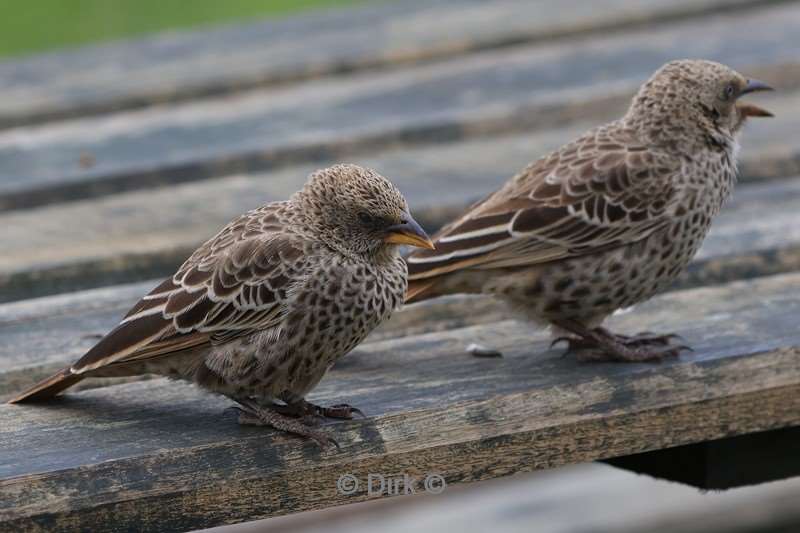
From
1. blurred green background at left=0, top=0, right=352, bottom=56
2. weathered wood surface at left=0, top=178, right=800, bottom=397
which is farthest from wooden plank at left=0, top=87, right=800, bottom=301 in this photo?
blurred green background at left=0, top=0, right=352, bottom=56

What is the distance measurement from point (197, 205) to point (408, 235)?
1435mm

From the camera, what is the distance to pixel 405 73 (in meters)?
6.13

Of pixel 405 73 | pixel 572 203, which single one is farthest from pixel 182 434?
pixel 405 73

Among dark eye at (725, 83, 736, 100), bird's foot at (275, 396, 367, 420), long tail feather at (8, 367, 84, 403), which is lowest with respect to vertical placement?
bird's foot at (275, 396, 367, 420)

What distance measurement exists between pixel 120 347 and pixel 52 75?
323cm

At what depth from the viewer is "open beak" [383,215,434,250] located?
11.6 feet

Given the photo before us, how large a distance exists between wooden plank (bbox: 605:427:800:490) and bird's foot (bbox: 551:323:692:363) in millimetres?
256

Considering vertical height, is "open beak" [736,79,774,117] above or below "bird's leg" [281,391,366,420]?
above

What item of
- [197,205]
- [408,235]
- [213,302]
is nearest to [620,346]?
[408,235]

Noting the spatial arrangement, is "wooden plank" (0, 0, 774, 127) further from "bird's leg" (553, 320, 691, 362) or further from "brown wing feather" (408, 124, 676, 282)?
"bird's leg" (553, 320, 691, 362)

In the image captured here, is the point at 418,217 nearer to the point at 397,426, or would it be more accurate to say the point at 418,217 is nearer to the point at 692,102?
the point at 692,102

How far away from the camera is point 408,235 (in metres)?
→ 3.55

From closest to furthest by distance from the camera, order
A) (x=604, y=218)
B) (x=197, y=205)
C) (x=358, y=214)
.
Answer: (x=358, y=214) < (x=604, y=218) < (x=197, y=205)

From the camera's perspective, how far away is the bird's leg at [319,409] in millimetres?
3328
